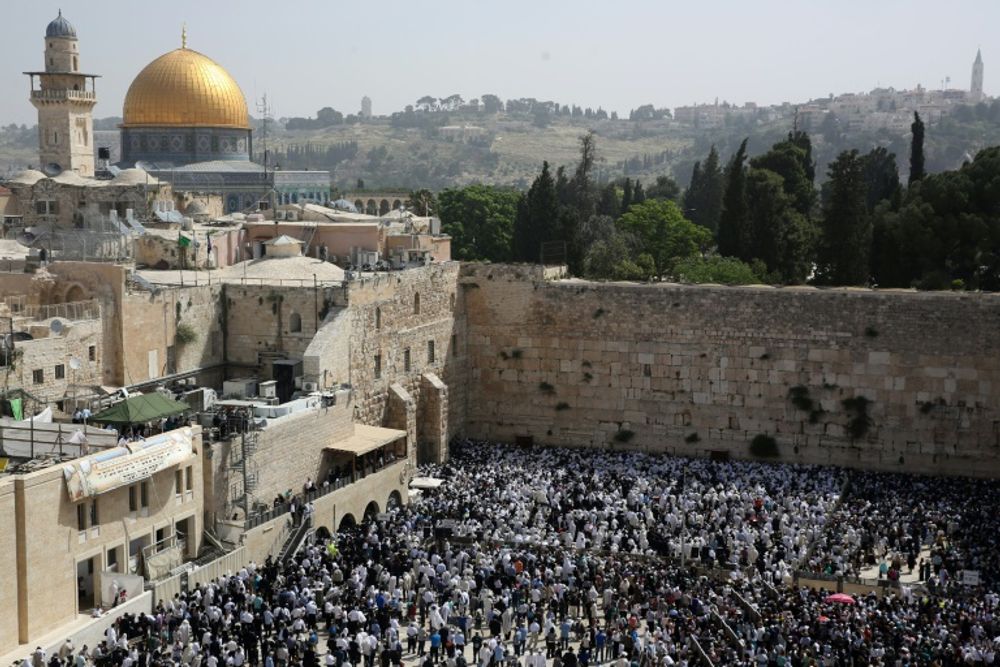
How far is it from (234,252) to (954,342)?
1829cm

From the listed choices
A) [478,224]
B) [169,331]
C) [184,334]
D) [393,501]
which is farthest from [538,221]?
[169,331]

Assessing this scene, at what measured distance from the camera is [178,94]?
50.9 m

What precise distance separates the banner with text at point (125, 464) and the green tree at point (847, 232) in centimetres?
2124

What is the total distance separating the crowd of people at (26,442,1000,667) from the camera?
58.6 feet

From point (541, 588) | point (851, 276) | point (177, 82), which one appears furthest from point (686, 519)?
point (177, 82)

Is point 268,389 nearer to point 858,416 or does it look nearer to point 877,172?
point 858,416

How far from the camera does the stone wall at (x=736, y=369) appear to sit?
28.5 metres

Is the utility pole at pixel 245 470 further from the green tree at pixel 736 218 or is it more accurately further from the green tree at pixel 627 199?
the green tree at pixel 627 199

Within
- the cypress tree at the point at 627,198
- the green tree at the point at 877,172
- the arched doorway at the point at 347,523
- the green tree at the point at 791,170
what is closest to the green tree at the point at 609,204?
the cypress tree at the point at 627,198

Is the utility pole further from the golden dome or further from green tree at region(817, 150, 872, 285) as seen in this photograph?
the golden dome

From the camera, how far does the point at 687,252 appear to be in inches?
1734

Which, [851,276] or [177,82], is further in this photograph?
[177,82]

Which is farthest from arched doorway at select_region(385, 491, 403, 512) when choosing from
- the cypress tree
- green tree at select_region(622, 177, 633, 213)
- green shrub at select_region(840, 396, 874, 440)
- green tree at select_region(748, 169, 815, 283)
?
green tree at select_region(622, 177, 633, 213)

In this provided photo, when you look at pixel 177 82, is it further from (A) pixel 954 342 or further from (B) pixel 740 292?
(A) pixel 954 342
